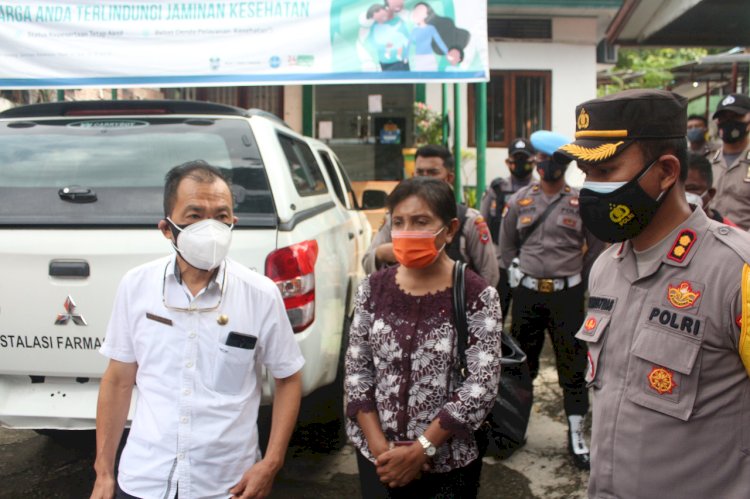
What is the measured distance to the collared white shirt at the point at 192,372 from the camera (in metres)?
2.00

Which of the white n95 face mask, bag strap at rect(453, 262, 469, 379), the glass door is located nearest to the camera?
the white n95 face mask

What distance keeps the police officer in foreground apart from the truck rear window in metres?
1.77

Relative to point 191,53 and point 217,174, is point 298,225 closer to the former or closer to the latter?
point 217,174

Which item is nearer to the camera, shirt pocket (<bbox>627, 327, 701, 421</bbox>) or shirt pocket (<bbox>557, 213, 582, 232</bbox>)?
shirt pocket (<bbox>627, 327, 701, 421</bbox>)

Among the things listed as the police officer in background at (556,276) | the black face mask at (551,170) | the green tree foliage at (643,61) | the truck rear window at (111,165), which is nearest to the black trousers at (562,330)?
the police officer in background at (556,276)

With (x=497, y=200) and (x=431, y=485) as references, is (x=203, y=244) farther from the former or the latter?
(x=497, y=200)

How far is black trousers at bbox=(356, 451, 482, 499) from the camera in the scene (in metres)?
2.26

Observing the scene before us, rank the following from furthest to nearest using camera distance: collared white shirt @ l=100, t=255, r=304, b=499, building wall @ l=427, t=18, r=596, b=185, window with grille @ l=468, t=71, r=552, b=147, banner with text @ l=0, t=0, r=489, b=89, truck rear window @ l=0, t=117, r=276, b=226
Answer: window with grille @ l=468, t=71, r=552, b=147 → building wall @ l=427, t=18, r=596, b=185 → banner with text @ l=0, t=0, r=489, b=89 → truck rear window @ l=0, t=117, r=276, b=226 → collared white shirt @ l=100, t=255, r=304, b=499

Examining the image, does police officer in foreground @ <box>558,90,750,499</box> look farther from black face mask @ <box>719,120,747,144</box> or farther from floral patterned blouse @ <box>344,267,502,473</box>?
black face mask @ <box>719,120,747,144</box>

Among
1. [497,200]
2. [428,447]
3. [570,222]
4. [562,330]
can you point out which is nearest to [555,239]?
[570,222]

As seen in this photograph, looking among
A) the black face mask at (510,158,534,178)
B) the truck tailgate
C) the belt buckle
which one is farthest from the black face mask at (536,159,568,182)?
the truck tailgate

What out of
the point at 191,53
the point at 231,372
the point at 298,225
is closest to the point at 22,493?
the point at 298,225

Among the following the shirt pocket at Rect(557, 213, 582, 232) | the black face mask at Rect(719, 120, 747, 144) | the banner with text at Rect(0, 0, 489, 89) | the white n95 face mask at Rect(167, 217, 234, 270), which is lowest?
the shirt pocket at Rect(557, 213, 582, 232)

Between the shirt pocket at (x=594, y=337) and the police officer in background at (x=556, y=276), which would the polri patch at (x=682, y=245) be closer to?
the shirt pocket at (x=594, y=337)
